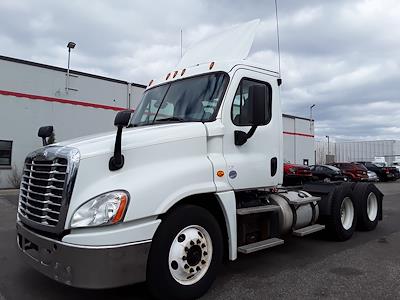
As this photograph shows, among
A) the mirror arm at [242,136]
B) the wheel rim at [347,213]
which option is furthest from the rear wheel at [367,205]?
the mirror arm at [242,136]

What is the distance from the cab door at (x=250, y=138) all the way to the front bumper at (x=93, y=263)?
1709 millimetres

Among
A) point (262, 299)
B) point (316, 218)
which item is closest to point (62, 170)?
point (262, 299)

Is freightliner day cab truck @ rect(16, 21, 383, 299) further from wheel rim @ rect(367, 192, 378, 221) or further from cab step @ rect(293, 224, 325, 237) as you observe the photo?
wheel rim @ rect(367, 192, 378, 221)

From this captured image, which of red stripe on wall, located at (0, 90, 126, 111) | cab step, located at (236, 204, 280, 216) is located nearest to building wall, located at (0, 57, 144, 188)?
red stripe on wall, located at (0, 90, 126, 111)

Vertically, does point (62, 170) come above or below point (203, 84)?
below

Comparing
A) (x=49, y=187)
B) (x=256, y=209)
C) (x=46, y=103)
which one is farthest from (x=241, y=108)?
(x=46, y=103)

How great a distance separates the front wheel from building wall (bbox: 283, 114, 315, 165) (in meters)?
32.8

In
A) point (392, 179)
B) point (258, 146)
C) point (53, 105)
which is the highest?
point (53, 105)

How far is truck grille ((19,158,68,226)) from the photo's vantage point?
13.3 feet

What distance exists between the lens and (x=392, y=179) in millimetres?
33000

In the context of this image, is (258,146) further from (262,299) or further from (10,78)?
(10,78)

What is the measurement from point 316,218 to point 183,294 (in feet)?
12.5

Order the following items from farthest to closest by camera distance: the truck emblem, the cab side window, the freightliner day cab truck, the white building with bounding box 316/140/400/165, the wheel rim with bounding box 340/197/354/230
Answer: the white building with bounding box 316/140/400/165, the wheel rim with bounding box 340/197/354/230, the cab side window, the truck emblem, the freightliner day cab truck

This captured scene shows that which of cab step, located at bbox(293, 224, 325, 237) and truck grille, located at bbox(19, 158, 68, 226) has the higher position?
truck grille, located at bbox(19, 158, 68, 226)
